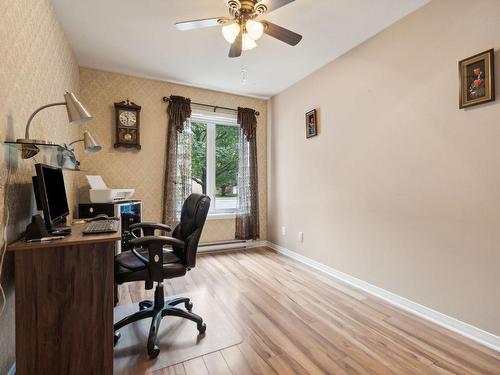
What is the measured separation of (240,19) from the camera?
72.9 inches

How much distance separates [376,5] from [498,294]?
228 centimetres

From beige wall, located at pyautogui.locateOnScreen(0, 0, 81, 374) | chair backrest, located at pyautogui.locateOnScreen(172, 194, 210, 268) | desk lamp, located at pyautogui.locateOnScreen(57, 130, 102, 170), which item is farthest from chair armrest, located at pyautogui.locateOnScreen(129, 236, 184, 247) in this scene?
desk lamp, located at pyautogui.locateOnScreen(57, 130, 102, 170)

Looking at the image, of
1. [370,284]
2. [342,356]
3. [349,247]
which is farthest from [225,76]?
[342,356]

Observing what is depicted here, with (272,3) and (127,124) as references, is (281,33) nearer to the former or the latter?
(272,3)

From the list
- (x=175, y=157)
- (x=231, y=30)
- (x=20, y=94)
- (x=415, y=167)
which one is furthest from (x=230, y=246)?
Result: (x=20, y=94)

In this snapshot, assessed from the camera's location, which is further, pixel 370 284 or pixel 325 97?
pixel 325 97

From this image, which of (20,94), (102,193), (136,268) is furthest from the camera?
(102,193)

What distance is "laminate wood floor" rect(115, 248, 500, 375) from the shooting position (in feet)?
5.02

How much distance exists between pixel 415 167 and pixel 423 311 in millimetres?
1177

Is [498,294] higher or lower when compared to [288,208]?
lower

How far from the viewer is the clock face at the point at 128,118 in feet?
10.9

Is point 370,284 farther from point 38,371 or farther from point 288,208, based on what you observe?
point 38,371

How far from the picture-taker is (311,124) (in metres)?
3.35

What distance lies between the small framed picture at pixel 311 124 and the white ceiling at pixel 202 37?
1.78ft
